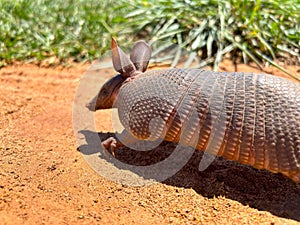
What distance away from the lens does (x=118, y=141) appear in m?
4.93

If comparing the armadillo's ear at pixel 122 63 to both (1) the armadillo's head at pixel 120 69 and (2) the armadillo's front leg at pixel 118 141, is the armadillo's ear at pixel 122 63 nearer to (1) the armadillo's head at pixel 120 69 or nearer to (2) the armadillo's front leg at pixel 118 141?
(1) the armadillo's head at pixel 120 69

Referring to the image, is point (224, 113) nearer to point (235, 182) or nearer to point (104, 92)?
point (235, 182)

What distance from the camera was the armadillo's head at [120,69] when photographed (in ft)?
16.1

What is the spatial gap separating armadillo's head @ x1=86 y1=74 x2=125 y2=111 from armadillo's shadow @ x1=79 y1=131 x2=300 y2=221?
530 millimetres

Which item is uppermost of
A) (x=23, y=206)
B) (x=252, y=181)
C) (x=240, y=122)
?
(x=240, y=122)

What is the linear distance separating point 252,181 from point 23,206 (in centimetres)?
224

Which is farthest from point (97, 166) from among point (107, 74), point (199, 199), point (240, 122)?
point (107, 74)

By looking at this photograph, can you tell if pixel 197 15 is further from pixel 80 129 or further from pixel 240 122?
pixel 240 122

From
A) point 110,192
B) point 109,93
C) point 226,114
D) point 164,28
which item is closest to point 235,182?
point 226,114

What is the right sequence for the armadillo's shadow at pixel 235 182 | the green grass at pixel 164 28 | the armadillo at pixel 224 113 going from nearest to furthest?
the armadillo at pixel 224 113 < the armadillo's shadow at pixel 235 182 < the green grass at pixel 164 28

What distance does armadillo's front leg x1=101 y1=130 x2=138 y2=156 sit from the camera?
191 inches

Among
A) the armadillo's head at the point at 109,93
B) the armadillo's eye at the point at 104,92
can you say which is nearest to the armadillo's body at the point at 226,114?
the armadillo's head at the point at 109,93

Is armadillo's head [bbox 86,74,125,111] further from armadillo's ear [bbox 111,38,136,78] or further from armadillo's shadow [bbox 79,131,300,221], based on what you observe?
armadillo's shadow [bbox 79,131,300,221]

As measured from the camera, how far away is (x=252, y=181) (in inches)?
180
